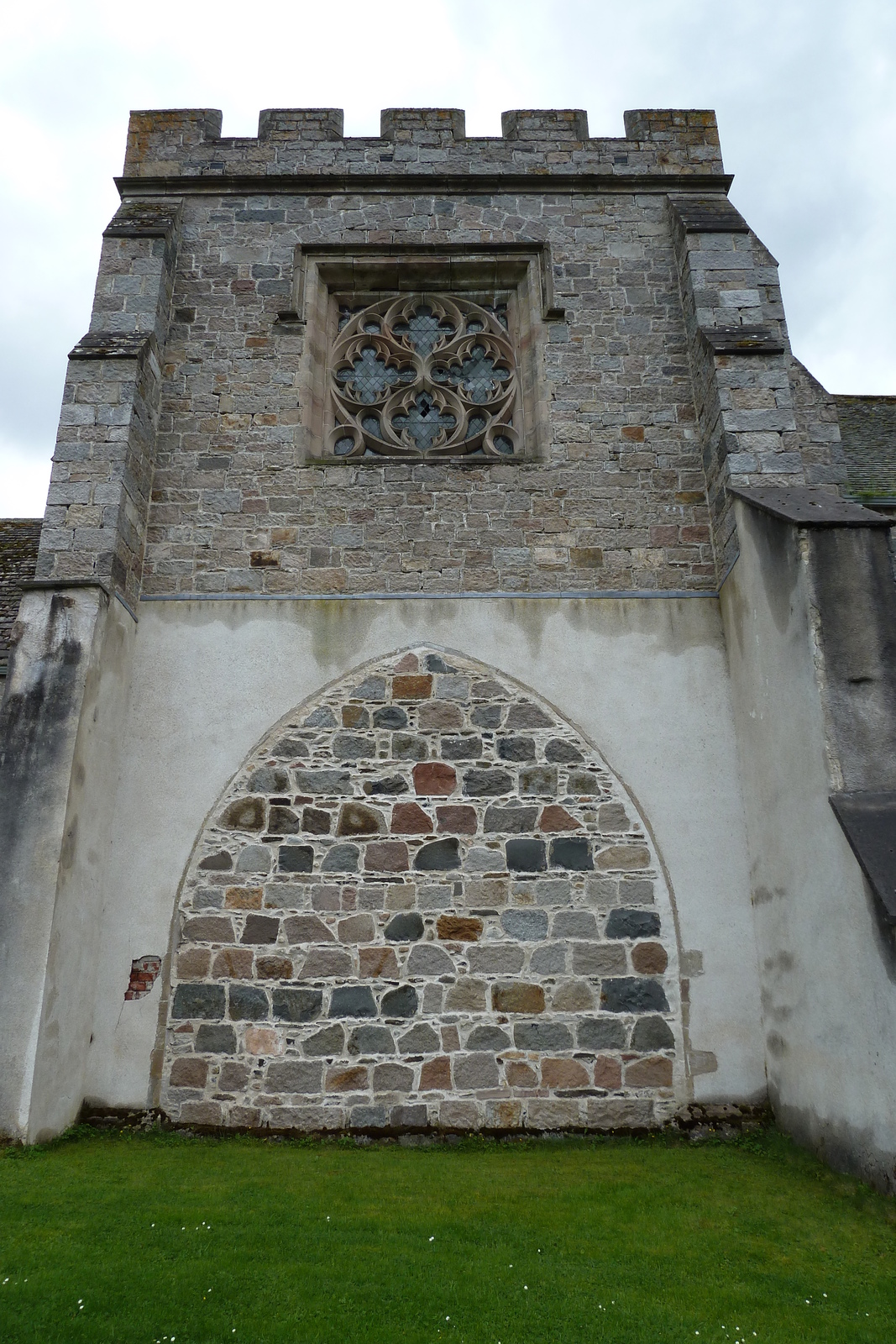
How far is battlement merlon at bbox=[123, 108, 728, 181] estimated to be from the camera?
27.8 ft

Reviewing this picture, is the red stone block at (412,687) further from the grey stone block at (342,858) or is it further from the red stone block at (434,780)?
the grey stone block at (342,858)

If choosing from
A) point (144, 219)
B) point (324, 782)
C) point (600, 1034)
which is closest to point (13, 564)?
point (144, 219)

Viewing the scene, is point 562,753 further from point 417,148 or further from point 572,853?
point 417,148

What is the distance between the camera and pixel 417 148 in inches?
336

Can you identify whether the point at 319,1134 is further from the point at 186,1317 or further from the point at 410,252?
the point at 410,252

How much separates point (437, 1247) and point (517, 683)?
3.70m

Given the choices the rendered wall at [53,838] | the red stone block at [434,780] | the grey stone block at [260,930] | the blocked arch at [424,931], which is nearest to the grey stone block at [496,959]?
the blocked arch at [424,931]

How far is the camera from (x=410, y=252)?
816cm

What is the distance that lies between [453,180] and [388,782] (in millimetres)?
5773

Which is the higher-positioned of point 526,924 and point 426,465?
point 426,465

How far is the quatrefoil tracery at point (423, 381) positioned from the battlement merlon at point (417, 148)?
4.59ft

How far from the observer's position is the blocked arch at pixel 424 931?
→ 5719mm

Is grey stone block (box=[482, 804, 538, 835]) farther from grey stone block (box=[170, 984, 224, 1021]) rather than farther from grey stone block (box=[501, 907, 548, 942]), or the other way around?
grey stone block (box=[170, 984, 224, 1021])

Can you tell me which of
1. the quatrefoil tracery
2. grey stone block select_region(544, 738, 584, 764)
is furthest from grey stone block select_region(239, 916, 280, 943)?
the quatrefoil tracery
